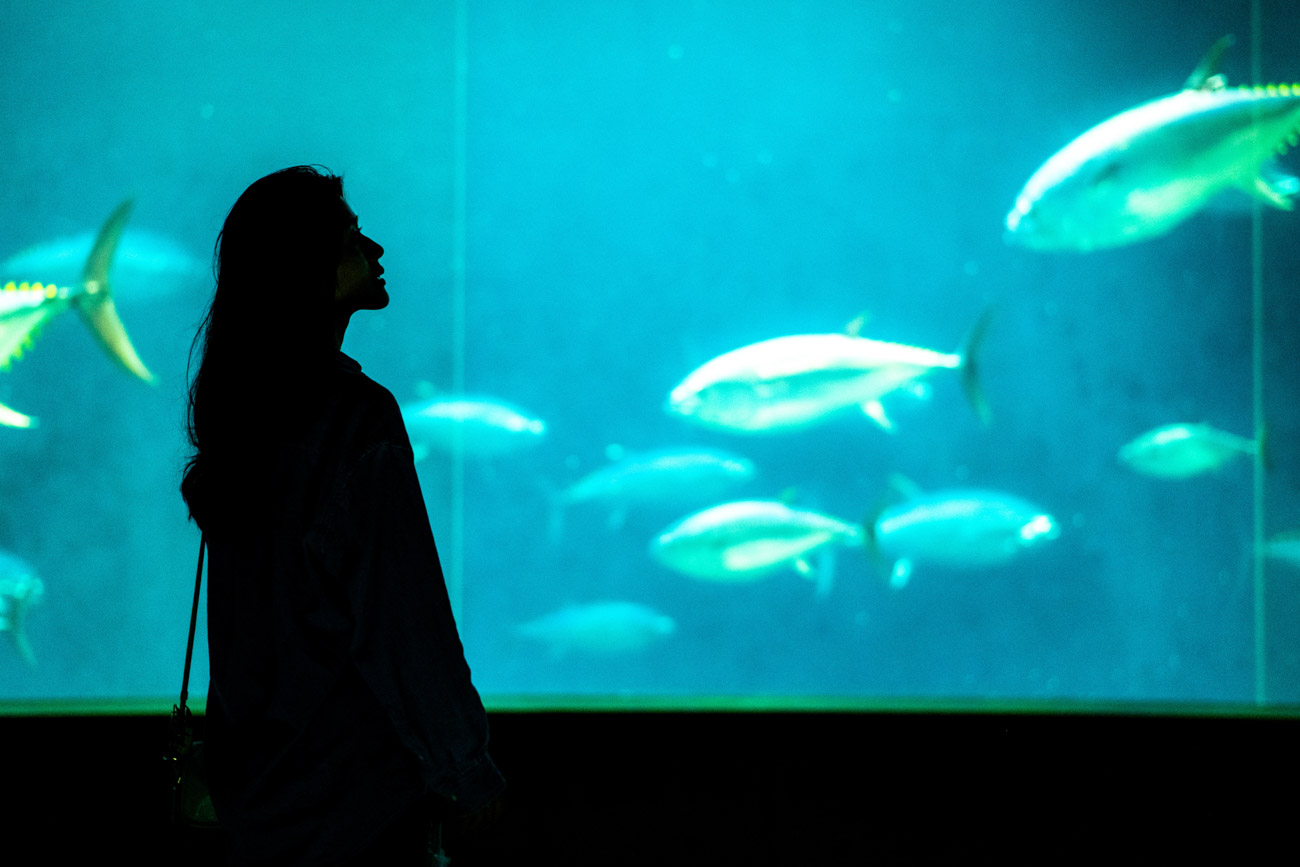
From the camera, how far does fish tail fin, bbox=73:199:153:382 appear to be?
9.27 feet

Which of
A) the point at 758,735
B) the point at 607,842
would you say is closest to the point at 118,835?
the point at 607,842

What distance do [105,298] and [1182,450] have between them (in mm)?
3883

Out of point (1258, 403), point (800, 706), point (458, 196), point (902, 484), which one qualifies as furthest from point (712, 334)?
point (800, 706)

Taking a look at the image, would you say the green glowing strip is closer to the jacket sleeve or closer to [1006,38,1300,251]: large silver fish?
the jacket sleeve

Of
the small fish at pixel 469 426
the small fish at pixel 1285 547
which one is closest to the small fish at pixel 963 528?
the small fish at pixel 1285 547

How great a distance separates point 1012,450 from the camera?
4402 millimetres

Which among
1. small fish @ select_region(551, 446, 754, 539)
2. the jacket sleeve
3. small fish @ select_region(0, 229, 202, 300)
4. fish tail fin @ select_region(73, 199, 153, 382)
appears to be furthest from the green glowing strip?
small fish @ select_region(0, 229, 202, 300)

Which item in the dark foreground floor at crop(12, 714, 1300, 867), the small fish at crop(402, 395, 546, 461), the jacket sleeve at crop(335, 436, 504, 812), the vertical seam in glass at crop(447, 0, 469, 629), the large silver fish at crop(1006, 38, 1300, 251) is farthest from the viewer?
the vertical seam in glass at crop(447, 0, 469, 629)

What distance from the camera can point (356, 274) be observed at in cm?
110

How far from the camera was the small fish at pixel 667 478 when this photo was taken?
3529 millimetres

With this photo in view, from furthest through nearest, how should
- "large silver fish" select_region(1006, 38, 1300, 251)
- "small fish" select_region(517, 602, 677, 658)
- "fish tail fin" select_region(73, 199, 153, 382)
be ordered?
"small fish" select_region(517, 602, 677, 658) → "fish tail fin" select_region(73, 199, 153, 382) → "large silver fish" select_region(1006, 38, 1300, 251)

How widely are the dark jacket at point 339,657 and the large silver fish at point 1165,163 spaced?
2.36 m

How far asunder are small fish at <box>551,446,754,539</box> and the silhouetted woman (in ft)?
8.36

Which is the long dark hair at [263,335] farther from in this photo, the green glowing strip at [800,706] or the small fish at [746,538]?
the small fish at [746,538]
